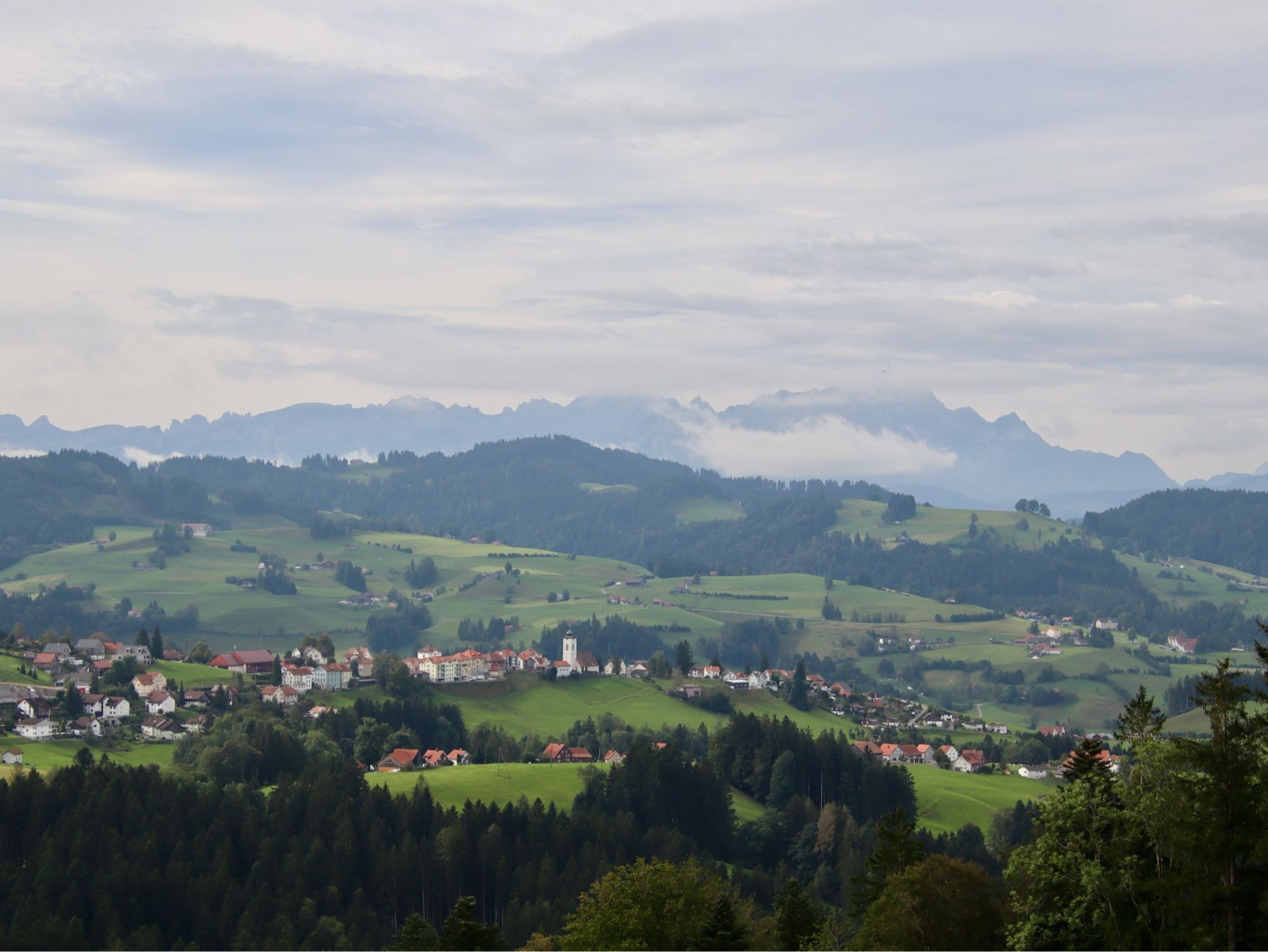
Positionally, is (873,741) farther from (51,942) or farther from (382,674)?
(51,942)

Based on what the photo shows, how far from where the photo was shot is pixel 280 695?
5517 inches

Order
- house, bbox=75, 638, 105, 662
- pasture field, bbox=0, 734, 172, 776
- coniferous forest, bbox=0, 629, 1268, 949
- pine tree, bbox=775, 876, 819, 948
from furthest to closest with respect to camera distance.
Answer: house, bbox=75, 638, 105, 662
pasture field, bbox=0, 734, 172, 776
pine tree, bbox=775, 876, 819, 948
coniferous forest, bbox=0, 629, 1268, 949

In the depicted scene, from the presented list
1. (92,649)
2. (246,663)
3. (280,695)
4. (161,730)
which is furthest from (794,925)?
(92,649)

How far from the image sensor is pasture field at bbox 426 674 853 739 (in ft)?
488

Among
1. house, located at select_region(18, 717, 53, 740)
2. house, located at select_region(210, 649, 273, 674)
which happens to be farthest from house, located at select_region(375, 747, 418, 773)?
house, located at select_region(210, 649, 273, 674)

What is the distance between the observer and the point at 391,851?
292 feet

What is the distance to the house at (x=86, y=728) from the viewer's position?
118 m

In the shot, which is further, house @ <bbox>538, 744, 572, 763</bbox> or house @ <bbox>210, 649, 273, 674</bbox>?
house @ <bbox>210, 649, 273, 674</bbox>

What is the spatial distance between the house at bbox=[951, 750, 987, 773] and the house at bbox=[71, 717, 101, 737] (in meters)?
86.1

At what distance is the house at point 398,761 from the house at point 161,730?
19049 millimetres

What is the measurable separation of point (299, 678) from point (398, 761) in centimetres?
3866

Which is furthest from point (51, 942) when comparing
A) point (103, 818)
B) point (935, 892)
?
point (935, 892)

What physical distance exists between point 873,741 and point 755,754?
2982 centimetres

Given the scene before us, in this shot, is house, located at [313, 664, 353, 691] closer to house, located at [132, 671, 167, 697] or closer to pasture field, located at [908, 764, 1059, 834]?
house, located at [132, 671, 167, 697]
